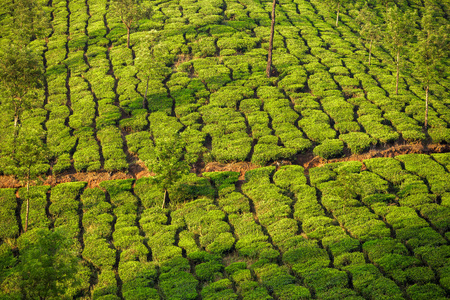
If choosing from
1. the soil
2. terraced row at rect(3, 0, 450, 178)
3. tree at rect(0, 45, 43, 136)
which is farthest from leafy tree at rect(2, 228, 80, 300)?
tree at rect(0, 45, 43, 136)

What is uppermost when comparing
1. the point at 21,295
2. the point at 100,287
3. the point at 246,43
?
the point at 246,43

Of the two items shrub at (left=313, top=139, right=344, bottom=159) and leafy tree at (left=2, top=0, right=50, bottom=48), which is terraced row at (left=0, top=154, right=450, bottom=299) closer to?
shrub at (left=313, top=139, right=344, bottom=159)

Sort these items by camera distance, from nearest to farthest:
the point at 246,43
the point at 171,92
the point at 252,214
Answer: the point at 252,214
the point at 171,92
the point at 246,43

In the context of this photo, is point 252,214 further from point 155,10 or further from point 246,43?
point 155,10

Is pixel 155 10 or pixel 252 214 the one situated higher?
pixel 155 10

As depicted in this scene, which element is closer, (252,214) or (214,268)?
(214,268)

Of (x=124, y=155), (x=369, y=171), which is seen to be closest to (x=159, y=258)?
(x=124, y=155)
